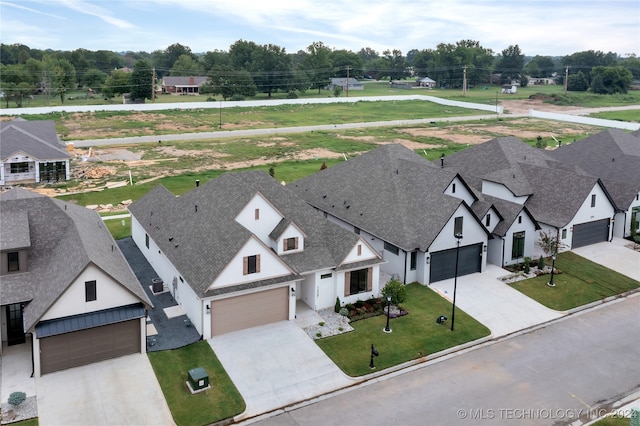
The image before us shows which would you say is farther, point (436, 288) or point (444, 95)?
point (444, 95)

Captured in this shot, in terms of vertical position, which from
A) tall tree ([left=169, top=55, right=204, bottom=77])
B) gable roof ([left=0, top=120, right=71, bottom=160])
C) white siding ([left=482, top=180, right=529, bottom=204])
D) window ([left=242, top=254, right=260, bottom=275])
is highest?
tall tree ([left=169, top=55, right=204, bottom=77])

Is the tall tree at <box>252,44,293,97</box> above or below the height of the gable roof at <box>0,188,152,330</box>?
above

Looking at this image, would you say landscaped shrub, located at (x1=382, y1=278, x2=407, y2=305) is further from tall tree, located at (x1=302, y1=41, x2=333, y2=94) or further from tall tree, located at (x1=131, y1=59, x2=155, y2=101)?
tall tree, located at (x1=302, y1=41, x2=333, y2=94)

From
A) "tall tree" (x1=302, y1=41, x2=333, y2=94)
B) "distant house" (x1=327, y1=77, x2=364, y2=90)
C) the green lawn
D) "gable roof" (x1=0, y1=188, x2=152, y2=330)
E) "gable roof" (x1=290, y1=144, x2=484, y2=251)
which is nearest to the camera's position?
the green lawn

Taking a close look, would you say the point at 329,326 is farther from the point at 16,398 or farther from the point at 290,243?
the point at 16,398

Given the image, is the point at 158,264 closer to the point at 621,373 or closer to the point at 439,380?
the point at 439,380

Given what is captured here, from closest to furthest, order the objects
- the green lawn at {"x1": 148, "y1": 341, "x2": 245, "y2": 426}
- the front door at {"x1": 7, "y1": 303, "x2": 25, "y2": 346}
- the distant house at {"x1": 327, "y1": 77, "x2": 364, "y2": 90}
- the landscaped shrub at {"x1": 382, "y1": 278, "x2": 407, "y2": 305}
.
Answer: the green lawn at {"x1": 148, "y1": 341, "x2": 245, "y2": 426} → the front door at {"x1": 7, "y1": 303, "x2": 25, "y2": 346} → the landscaped shrub at {"x1": 382, "y1": 278, "x2": 407, "y2": 305} → the distant house at {"x1": 327, "y1": 77, "x2": 364, "y2": 90}

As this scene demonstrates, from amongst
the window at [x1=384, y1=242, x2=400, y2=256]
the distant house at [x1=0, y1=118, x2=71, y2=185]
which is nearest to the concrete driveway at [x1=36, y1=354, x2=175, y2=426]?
the window at [x1=384, y1=242, x2=400, y2=256]

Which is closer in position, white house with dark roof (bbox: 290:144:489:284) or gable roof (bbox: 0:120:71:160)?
white house with dark roof (bbox: 290:144:489:284)

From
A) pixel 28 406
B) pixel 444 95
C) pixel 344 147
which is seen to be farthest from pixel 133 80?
pixel 28 406
